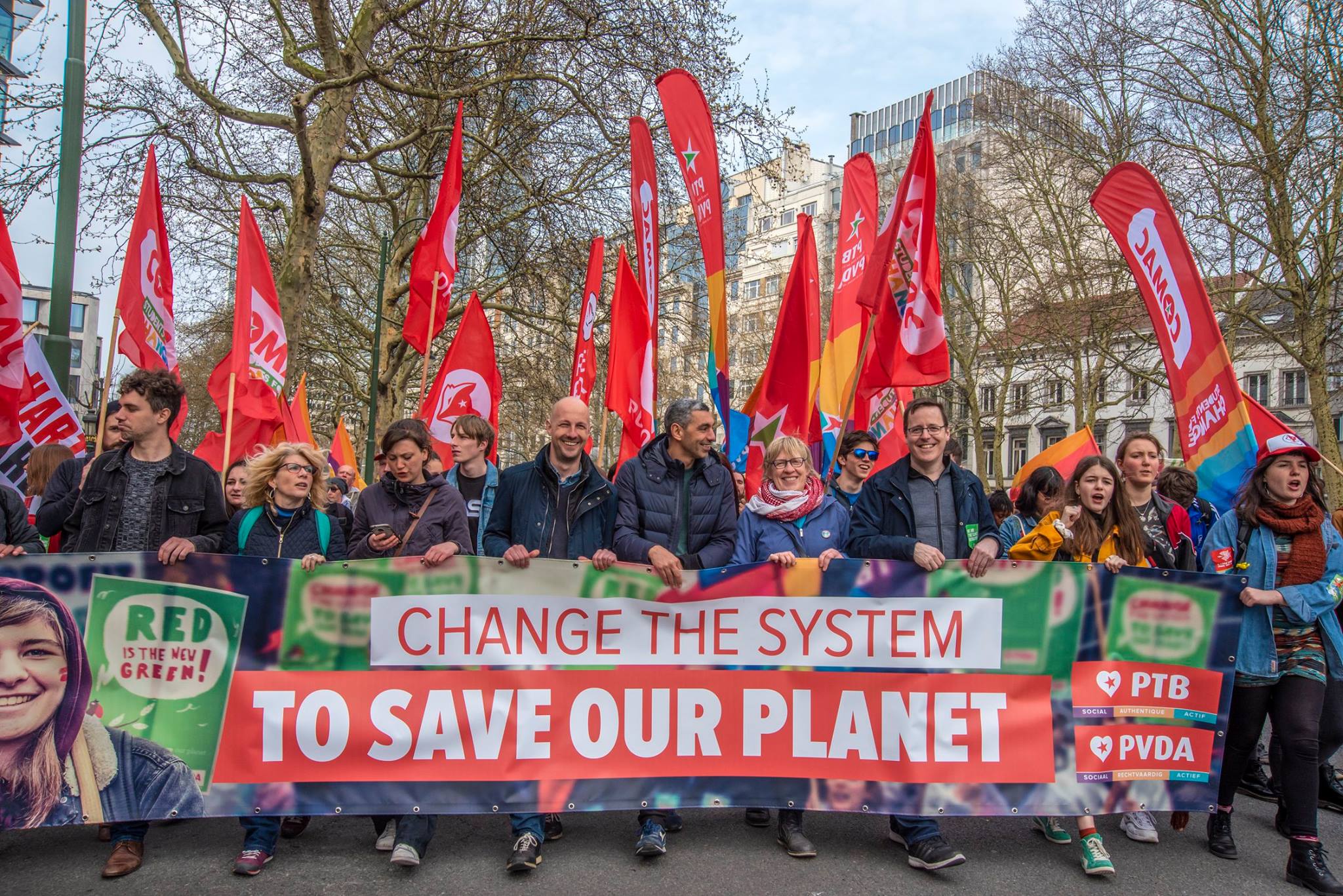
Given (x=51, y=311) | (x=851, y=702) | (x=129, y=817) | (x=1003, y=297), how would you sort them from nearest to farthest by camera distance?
1. (x=129, y=817)
2. (x=851, y=702)
3. (x=51, y=311)
4. (x=1003, y=297)

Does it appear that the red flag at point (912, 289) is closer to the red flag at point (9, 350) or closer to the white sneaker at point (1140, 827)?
the white sneaker at point (1140, 827)

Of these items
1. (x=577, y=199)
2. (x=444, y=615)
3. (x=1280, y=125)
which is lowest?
(x=444, y=615)

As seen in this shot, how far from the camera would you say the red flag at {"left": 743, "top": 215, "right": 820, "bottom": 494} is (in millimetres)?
6594

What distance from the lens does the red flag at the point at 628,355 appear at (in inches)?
317

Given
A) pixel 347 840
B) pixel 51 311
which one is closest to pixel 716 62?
pixel 51 311

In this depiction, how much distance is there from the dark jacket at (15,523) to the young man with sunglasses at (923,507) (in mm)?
3626

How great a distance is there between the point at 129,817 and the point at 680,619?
7.61 feet

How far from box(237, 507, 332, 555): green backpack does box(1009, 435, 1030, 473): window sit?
52563 millimetres

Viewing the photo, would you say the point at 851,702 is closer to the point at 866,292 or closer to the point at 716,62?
the point at 866,292

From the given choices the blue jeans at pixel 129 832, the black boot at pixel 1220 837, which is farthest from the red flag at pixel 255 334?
the black boot at pixel 1220 837

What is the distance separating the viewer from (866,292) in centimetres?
546

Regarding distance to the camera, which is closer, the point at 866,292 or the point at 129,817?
the point at 129,817

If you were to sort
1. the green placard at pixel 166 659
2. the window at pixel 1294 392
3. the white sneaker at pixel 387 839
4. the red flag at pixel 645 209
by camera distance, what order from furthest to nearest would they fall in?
the window at pixel 1294 392 → the red flag at pixel 645 209 → the white sneaker at pixel 387 839 → the green placard at pixel 166 659

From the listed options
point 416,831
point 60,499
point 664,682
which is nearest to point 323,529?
point 60,499
